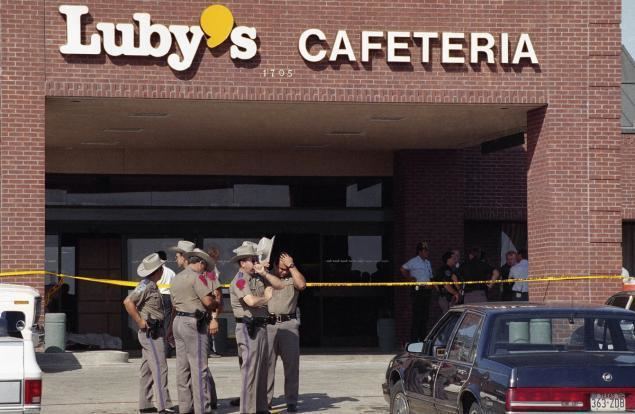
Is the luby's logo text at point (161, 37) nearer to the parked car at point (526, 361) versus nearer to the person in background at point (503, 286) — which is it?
the person in background at point (503, 286)

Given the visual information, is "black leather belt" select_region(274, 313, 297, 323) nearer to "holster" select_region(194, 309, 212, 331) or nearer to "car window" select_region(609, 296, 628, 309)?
"holster" select_region(194, 309, 212, 331)

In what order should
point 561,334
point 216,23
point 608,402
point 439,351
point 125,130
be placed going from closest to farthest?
point 608,402 < point 561,334 < point 439,351 < point 216,23 < point 125,130

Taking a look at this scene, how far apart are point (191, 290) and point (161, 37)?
7.06 m

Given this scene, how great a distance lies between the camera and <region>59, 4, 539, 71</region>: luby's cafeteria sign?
20766 millimetres

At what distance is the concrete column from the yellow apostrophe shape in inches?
334

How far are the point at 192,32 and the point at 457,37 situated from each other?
4466mm

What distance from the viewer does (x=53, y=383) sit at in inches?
749

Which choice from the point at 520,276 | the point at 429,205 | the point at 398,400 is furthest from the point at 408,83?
the point at 398,400

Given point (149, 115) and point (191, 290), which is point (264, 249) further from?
point (149, 115)

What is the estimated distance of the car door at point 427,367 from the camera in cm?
1239

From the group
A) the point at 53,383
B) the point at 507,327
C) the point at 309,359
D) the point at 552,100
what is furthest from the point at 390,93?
the point at 507,327

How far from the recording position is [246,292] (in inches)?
584

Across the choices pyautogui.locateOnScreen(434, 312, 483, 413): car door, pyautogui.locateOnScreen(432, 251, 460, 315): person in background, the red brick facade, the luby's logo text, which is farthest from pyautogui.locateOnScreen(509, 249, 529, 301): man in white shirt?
pyautogui.locateOnScreen(434, 312, 483, 413): car door

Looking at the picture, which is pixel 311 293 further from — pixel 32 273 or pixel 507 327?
pixel 507 327
